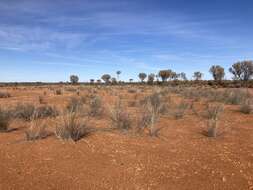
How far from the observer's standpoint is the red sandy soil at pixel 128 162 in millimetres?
4551

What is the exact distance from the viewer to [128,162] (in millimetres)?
5477

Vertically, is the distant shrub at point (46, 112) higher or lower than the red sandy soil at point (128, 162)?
higher

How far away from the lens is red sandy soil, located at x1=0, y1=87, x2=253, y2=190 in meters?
4.55

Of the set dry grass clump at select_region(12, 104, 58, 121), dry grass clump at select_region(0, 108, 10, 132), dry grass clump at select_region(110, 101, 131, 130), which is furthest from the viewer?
dry grass clump at select_region(12, 104, 58, 121)

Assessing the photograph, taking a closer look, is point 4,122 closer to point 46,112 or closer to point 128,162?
point 46,112

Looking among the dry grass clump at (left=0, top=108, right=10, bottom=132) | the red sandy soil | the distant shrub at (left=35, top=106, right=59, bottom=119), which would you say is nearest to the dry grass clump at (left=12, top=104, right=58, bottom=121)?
the distant shrub at (left=35, top=106, right=59, bottom=119)

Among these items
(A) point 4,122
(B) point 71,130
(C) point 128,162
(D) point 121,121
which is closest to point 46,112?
(A) point 4,122

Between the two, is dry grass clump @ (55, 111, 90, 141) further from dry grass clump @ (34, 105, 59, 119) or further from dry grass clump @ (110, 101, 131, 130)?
dry grass clump @ (34, 105, 59, 119)

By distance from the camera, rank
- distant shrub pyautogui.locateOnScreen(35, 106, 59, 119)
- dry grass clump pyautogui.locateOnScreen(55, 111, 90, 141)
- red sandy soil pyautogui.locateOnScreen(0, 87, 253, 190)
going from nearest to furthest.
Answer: red sandy soil pyautogui.locateOnScreen(0, 87, 253, 190) → dry grass clump pyautogui.locateOnScreen(55, 111, 90, 141) → distant shrub pyautogui.locateOnScreen(35, 106, 59, 119)

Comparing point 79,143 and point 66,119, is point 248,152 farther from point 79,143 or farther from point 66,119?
point 66,119

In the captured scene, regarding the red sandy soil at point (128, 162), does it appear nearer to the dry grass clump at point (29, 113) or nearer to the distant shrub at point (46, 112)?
the dry grass clump at point (29, 113)

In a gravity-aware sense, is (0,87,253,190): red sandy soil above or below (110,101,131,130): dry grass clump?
below

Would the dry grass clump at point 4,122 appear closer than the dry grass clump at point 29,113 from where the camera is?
Yes

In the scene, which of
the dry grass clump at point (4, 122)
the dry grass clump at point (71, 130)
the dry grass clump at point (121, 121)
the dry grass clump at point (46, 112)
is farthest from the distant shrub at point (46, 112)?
the dry grass clump at point (71, 130)
